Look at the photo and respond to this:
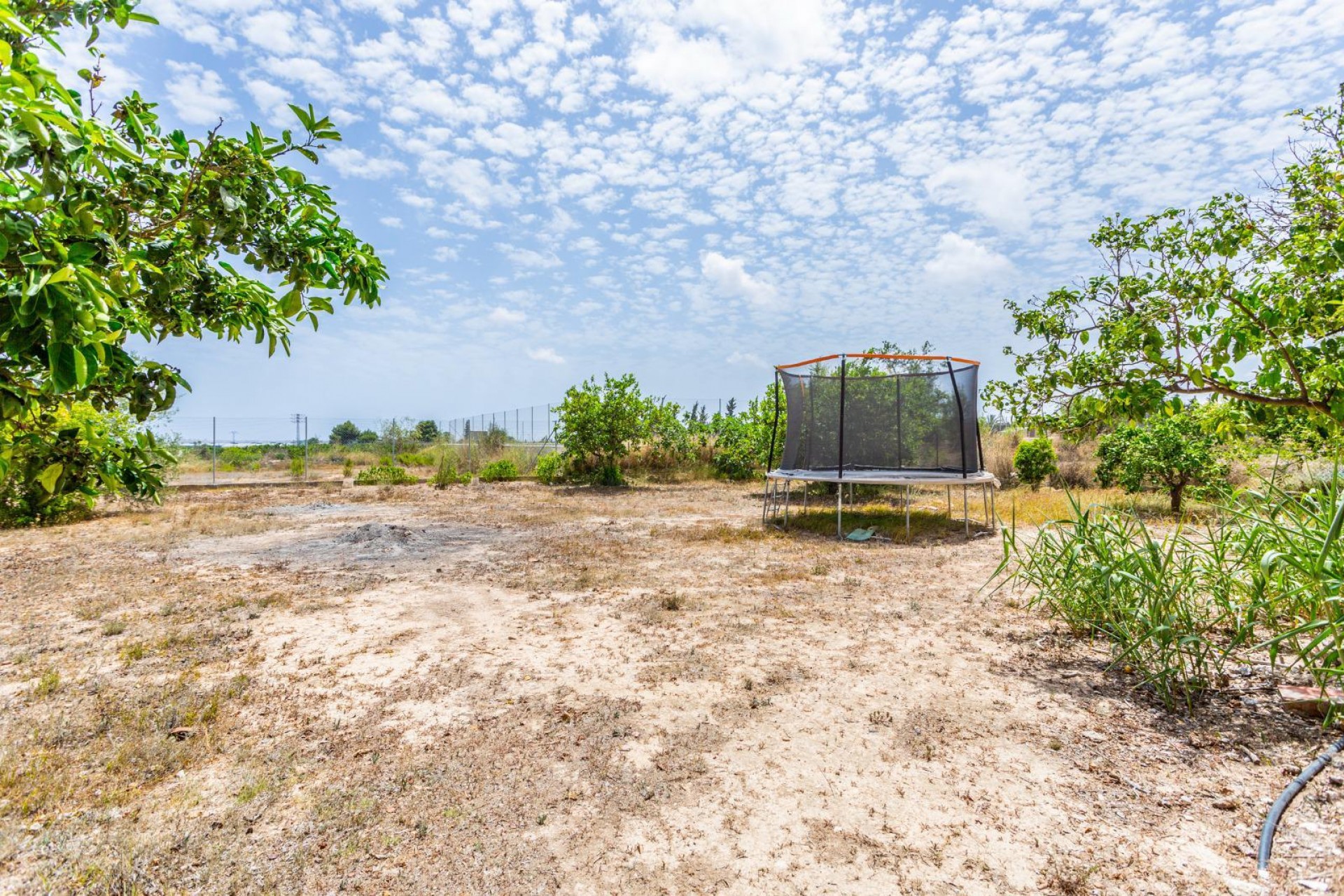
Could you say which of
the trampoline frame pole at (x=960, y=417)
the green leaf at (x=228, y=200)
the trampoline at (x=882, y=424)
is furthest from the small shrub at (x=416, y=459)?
the green leaf at (x=228, y=200)

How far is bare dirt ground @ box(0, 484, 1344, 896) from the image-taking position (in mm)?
1667

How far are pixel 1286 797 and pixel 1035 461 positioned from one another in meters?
10.6

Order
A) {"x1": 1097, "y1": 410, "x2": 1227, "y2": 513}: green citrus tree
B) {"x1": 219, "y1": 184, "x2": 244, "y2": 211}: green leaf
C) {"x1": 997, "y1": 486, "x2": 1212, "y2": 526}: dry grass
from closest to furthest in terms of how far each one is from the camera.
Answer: {"x1": 219, "y1": 184, "x2": 244, "y2": 211}: green leaf < {"x1": 997, "y1": 486, "x2": 1212, "y2": 526}: dry grass < {"x1": 1097, "y1": 410, "x2": 1227, "y2": 513}: green citrus tree

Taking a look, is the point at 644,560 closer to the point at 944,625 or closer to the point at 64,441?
the point at 944,625

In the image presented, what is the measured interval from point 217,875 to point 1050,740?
2.69 meters

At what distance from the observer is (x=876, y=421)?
870 cm

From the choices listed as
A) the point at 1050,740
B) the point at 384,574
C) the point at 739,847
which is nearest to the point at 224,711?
the point at 739,847

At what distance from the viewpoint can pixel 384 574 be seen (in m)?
5.30

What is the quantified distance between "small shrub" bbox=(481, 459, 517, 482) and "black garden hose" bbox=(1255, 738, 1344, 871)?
48.6 feet

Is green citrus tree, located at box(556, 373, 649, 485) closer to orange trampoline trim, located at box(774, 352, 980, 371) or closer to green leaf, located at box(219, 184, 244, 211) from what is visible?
orange trampoline trim, located at box(774, 352, 980, 371)

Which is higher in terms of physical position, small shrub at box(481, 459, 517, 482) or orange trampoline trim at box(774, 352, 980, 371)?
orange trampoline trim at box(774, 352, 980, 371)

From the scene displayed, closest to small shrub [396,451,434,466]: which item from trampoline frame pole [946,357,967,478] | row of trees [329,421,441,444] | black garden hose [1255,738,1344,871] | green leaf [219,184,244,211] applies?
row of trees [329,421,441,444]

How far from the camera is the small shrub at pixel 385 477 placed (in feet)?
48.0

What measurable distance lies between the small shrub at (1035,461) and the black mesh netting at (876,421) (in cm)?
378
